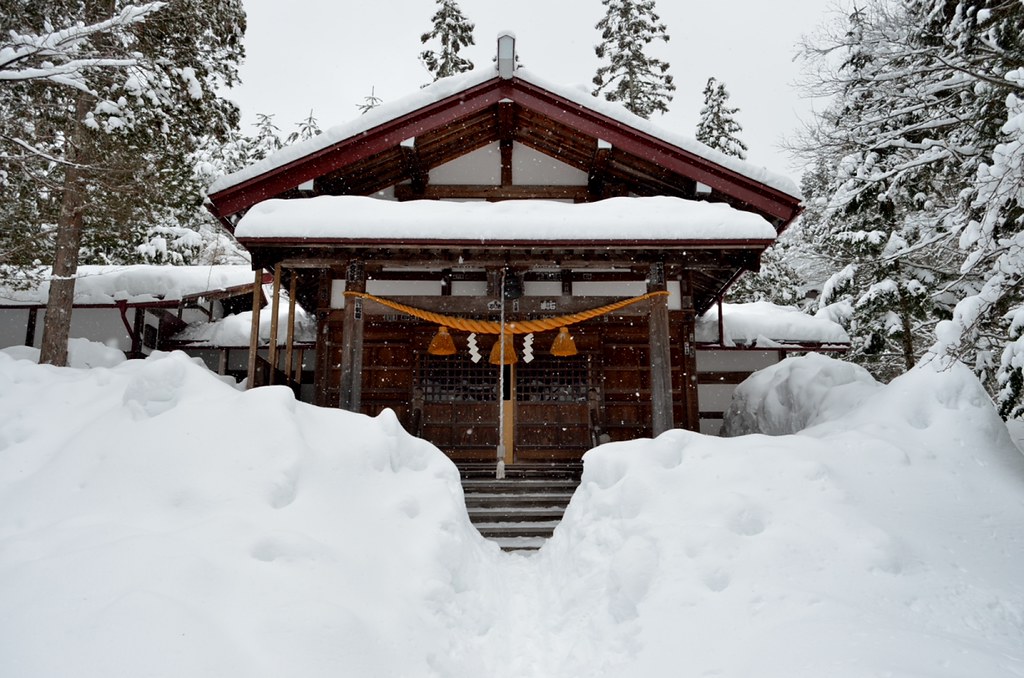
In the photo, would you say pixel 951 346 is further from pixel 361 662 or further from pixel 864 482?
pixel 361 662

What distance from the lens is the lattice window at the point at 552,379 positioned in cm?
1110

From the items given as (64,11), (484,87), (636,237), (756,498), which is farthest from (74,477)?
(64,11)

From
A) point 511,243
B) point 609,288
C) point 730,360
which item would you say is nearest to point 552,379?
point 609,288

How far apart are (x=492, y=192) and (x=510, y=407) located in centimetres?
372

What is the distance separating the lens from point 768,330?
12734 mm

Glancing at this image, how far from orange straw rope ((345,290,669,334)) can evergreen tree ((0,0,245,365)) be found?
15.5ft

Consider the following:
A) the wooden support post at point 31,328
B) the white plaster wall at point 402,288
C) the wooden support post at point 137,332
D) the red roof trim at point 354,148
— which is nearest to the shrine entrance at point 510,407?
the white plaster wall at point 402,288

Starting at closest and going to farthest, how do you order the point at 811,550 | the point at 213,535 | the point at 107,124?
the point at 213,535, the point at 811,550, the point at 107,124

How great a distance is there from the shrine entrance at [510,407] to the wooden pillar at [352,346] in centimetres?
241

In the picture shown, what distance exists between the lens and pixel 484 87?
952 centimetres

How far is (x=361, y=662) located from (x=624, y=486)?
2.95 meters

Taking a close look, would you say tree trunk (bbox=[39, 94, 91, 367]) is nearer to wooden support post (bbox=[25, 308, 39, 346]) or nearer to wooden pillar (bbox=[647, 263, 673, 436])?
wooden support post (bbox=[25, 308, 39, 346])

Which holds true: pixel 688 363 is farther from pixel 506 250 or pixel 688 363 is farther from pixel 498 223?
pixel 498 223

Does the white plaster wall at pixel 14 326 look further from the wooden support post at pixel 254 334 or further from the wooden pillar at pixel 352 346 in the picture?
the wooden pillar at pixel 352 346
